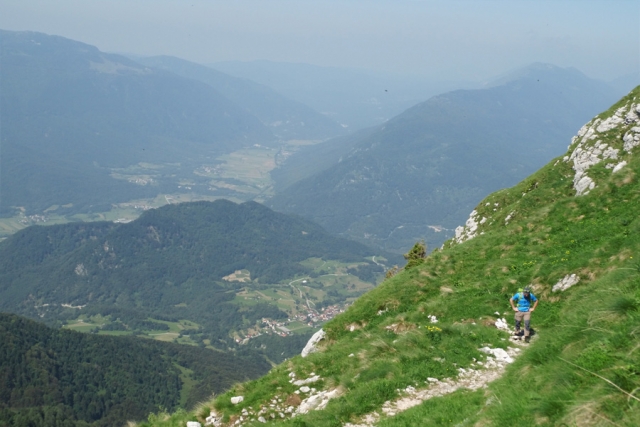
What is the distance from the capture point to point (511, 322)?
21469 mm

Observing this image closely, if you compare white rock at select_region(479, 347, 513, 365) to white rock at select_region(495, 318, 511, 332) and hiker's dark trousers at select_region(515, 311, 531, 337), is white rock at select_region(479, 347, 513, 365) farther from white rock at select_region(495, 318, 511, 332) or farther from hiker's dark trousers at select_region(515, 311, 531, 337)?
white rock at select_region(495, 318, 511, 332)

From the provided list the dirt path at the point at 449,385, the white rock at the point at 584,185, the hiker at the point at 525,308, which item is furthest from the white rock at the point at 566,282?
the white rock at the point at 584,185

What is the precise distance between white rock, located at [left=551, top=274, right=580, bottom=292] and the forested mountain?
115884 mm

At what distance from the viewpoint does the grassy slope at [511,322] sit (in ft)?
30.5

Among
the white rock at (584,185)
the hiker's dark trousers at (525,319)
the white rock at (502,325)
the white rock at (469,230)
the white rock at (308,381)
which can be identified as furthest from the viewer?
the white rock at (469,230)

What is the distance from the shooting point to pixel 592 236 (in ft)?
84.6

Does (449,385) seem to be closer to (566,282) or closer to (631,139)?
(566,282)

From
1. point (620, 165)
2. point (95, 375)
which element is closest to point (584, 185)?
point (620, 165)

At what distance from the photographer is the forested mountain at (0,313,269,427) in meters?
132

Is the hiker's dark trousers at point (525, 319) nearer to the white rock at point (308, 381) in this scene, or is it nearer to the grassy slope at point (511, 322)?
the grassy slope at point (511, 322)

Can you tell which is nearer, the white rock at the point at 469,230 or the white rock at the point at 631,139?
the white rock at the point at 631,139

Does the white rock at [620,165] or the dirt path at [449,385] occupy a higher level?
the white rock at [620,165]

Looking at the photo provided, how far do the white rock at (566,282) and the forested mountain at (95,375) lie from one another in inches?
4562

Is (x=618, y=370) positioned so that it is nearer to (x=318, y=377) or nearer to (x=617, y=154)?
(x=318, y=377)
